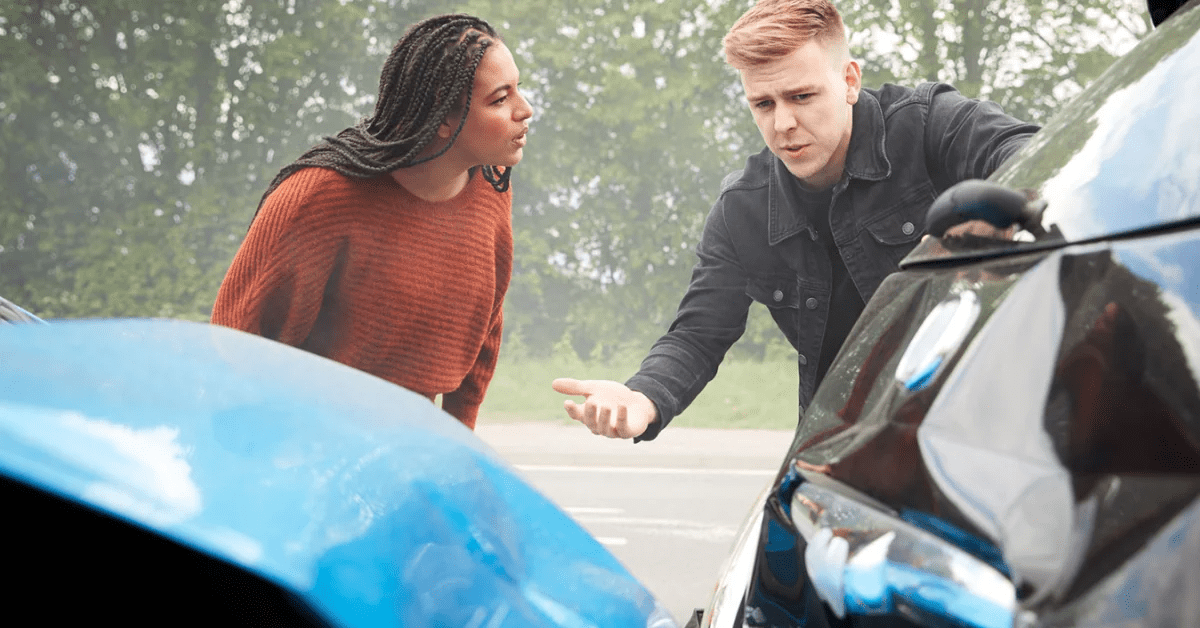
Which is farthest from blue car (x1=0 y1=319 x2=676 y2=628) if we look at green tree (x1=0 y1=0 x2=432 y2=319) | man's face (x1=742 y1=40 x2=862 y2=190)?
green tree (x1=0 y1=0 x2=432 y2=319)

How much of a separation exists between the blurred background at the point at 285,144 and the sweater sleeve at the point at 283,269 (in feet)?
45.7

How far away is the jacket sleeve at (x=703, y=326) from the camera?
2.40 m

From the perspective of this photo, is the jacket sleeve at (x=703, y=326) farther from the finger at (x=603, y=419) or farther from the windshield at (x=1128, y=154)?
the windshield at (x=1128, y=154)

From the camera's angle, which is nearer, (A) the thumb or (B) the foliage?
(A) the thumb

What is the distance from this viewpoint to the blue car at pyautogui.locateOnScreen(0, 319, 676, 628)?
76 centimetres

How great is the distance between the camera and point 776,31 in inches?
95.8

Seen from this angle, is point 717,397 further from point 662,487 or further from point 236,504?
point 236,504

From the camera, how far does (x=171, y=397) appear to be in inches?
34.2

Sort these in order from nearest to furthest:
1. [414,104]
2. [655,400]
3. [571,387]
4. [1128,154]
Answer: [1128,154]
[571,387]
[655,400]
[414,104]

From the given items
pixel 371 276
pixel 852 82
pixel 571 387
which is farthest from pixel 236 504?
pixel 852 82

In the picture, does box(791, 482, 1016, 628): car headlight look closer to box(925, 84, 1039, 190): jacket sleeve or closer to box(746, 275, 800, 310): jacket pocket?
box(925, 84, 1039, 190): jacket sleeve

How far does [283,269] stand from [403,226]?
291mm

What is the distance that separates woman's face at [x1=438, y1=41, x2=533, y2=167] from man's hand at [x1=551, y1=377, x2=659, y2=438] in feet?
2.63

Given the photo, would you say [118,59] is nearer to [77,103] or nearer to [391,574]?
[77,103]
